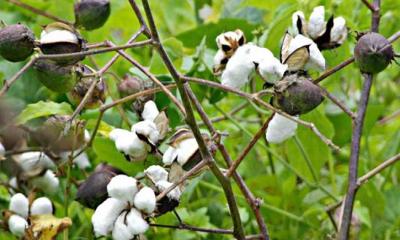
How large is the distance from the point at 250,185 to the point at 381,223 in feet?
0.65

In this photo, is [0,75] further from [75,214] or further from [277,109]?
[277,109]

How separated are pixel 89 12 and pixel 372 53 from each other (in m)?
0.31

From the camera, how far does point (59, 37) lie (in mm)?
888

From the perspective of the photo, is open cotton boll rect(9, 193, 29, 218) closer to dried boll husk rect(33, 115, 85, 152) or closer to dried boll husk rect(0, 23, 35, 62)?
dried boll husk rect(33, 115, 85, 152)

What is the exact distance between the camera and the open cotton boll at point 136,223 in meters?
0.85

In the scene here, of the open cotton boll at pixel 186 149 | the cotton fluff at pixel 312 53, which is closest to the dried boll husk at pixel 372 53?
the cotton fluff at pixel 312 53

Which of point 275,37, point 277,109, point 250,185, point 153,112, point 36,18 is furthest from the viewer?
point 36,18

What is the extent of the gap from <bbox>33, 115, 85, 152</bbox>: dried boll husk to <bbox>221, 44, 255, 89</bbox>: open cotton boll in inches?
6.7

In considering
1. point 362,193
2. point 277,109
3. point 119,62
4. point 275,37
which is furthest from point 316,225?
point 277,109

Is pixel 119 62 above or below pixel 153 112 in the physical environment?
above

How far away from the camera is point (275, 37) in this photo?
1.25 meters

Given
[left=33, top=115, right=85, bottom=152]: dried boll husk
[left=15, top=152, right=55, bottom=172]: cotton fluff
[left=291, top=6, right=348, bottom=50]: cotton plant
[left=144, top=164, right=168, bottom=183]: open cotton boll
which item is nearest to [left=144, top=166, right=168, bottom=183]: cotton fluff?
[left=144, top=164, right=168, bottom=183]: open cotton boll

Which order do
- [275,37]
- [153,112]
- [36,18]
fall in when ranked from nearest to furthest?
[153,112], [275,37], [36,18]

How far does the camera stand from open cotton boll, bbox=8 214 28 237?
1098mm
